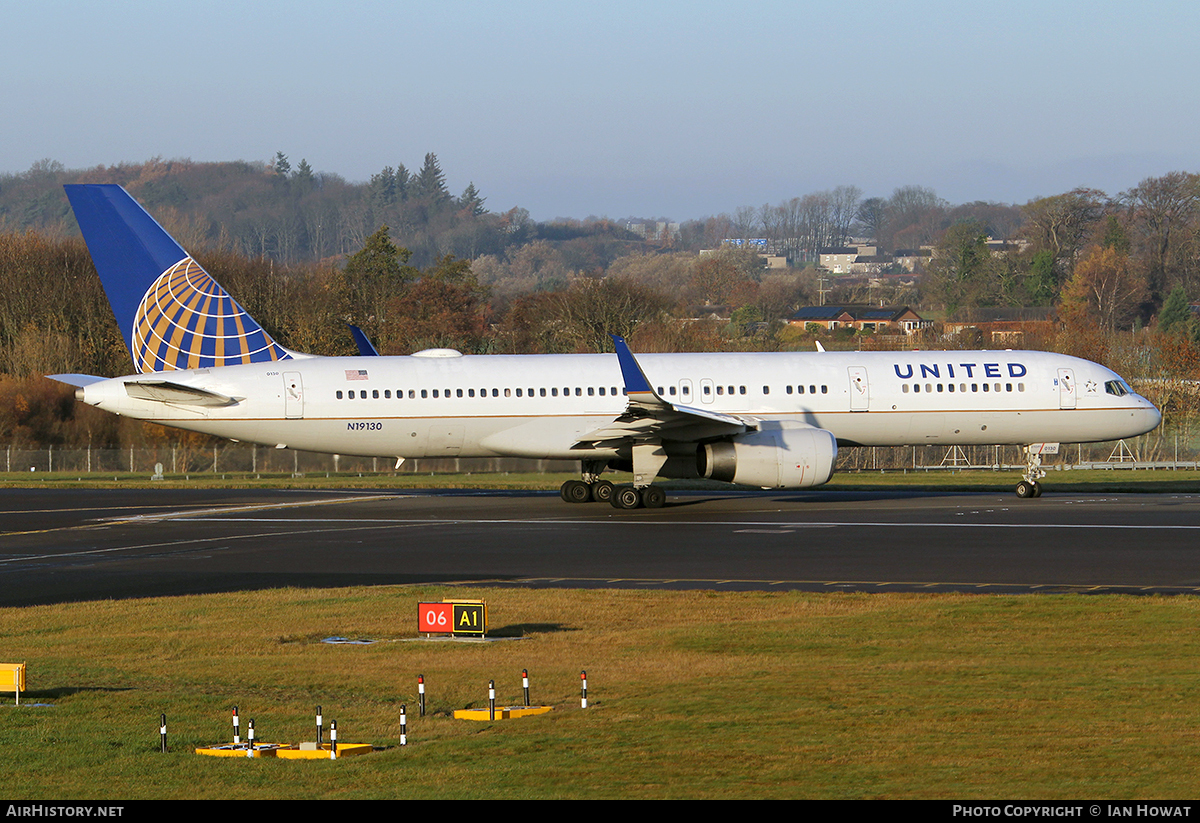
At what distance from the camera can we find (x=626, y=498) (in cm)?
3391

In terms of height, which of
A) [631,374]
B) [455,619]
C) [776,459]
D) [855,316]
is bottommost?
→ [455,619]

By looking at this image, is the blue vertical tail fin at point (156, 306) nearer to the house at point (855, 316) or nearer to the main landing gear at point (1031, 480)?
the main landing gear at point (1031, 480)

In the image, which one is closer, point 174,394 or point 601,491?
point 174,394

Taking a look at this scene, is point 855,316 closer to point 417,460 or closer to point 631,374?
point 417,460

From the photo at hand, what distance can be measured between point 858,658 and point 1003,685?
1845 millimetres

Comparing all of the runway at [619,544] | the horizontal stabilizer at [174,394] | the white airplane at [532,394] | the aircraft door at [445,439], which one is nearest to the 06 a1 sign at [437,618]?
the runway at [619,544]

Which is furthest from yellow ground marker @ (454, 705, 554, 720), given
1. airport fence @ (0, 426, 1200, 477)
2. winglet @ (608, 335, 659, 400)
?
airport fence @ (0, 426, 1200, 477)

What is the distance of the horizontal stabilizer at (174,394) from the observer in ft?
108

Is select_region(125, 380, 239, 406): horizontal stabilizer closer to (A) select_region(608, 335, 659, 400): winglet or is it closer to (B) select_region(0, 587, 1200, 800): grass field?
(A) select_region(608, 335, 659, 400): winglet

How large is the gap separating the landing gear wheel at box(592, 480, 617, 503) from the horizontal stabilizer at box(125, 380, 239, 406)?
31.6 feet

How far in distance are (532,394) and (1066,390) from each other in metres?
14.8

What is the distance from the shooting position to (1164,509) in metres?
33.1

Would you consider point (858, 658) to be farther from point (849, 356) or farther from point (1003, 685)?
point (849, 356)

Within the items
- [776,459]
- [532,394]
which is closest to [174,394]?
[532,394]
